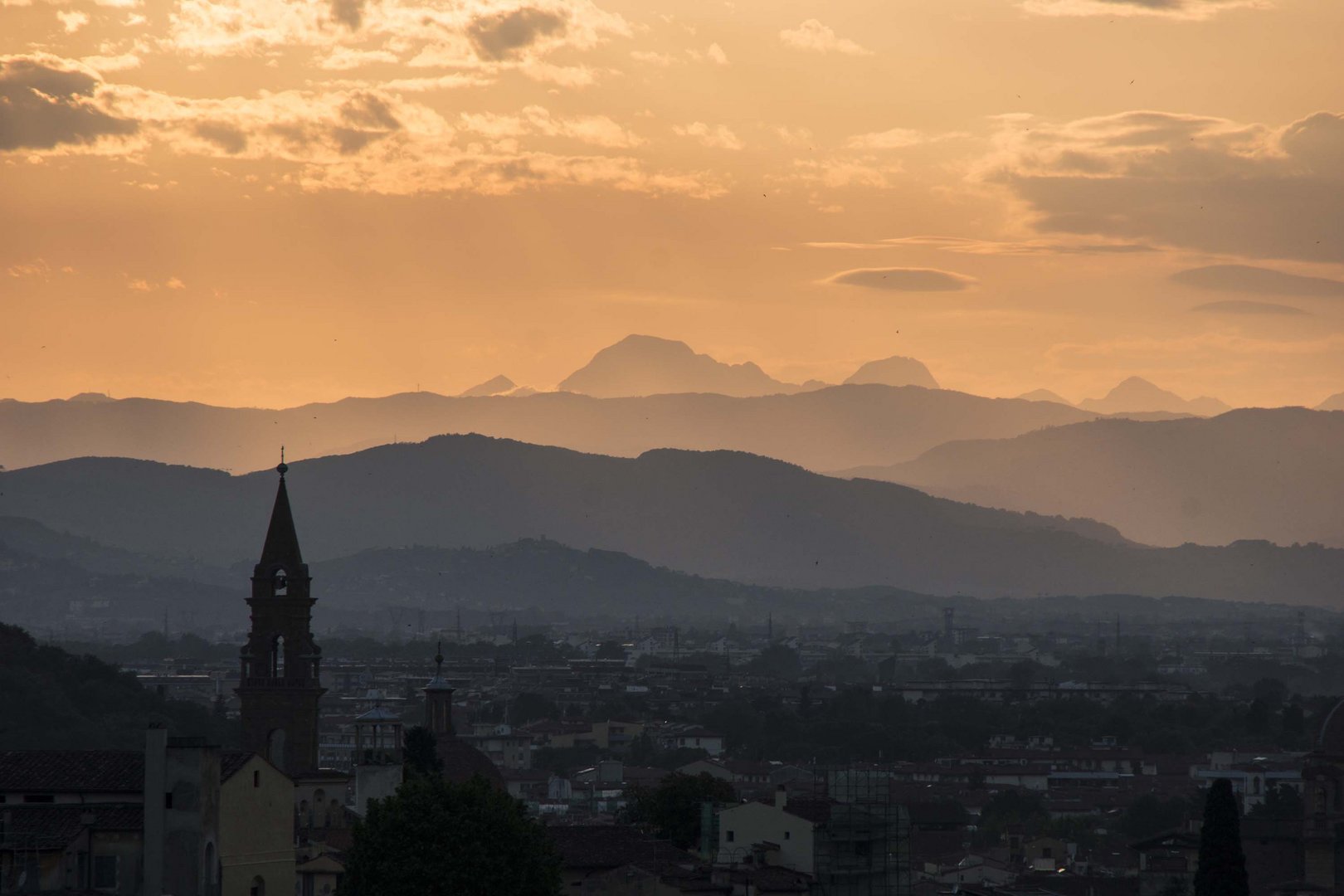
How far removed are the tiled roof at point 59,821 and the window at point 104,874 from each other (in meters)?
0.54

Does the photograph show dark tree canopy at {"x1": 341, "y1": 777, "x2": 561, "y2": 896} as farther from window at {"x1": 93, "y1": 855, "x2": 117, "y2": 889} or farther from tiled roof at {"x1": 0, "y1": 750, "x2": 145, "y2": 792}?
window at {"x1": 93, "y1": 855, "x2": 117, "y2": 889}

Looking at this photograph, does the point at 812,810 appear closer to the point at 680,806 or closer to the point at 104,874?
the point at 680,806

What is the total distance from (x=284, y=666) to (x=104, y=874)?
2701cm

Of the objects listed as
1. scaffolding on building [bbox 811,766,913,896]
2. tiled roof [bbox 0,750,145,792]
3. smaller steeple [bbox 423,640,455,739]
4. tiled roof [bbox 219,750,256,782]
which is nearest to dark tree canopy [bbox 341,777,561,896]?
tiled roof [bbox 219,750,256,782]

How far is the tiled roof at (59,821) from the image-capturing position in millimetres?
45500

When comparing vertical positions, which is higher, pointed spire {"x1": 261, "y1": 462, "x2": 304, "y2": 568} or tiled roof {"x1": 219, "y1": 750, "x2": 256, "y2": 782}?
pointed spire {"x1": 261, "y1": 462, "x2": 304, "y2": 568}

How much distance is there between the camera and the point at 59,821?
4666cm

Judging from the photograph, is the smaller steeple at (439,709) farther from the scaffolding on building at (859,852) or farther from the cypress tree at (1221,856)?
the cypress tree at (1221,856)

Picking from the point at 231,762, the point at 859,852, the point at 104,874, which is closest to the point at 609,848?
the point at 859,852

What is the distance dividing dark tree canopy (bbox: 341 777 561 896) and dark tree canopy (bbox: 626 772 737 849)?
1823 centimetres

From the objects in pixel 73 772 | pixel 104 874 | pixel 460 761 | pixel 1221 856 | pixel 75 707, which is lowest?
pixel 1221 856

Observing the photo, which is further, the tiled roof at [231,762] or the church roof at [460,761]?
the church roof at [460,761]

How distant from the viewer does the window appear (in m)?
45.9

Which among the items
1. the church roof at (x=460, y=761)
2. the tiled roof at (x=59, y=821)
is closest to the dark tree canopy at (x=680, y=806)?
the church roof at (x=460, y=761)
